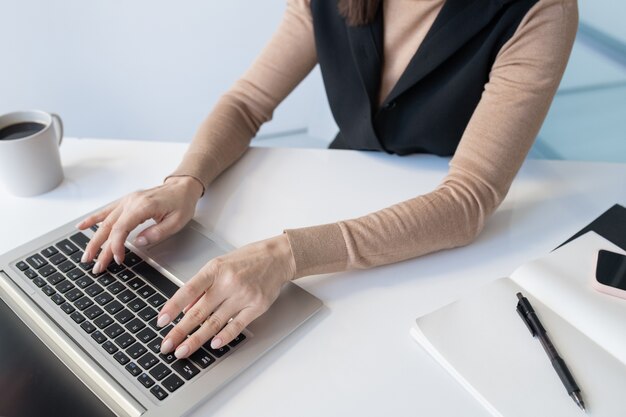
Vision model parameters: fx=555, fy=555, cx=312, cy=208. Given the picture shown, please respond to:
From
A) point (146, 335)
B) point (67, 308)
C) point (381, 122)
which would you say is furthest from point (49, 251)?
point (381, 122)

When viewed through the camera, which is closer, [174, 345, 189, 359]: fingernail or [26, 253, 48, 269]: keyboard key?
[174, 345, 189, 359]: fingernail

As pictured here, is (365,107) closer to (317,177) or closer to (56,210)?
(317,177)

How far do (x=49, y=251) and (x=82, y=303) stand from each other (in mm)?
135

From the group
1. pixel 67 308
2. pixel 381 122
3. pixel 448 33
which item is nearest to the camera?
pixel 67 308

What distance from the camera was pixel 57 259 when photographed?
0.79m

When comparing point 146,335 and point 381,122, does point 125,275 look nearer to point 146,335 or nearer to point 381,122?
point 146,335

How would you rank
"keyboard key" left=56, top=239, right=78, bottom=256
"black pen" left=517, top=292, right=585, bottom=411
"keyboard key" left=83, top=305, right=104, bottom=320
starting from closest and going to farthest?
"black pen" left=517, top=292, right=585, bottom=411
"keyboard key" left=83, top=305, right=104, bottom=320
"keyboard key" left=56, top=239, right=78, bottom=256

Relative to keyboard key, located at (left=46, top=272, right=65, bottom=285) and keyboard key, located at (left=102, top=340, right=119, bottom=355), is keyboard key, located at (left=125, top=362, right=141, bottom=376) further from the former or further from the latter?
keyboard key, located at (left=46, top=272, right=65, bottom=285)

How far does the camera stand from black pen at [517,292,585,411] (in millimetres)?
596

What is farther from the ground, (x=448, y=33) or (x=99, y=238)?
(x=448, y=33)

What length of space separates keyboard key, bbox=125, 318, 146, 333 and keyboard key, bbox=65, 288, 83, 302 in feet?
0.31

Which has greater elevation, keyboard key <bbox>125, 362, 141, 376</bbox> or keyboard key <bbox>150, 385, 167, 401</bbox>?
keyboard key <bbox>125, 362, 141, 376</bbox>

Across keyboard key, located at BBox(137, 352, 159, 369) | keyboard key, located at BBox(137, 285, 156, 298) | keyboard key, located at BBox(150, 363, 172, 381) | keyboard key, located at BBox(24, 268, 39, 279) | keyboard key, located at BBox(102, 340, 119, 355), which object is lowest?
keyboard key, located at BBox(150, 363, 172, 381)

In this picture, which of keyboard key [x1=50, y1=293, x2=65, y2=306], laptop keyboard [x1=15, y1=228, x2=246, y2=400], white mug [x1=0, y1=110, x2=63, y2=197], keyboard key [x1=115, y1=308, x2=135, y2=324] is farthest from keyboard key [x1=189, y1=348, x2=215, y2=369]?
white mug [x1=0, y1=110, x2=63, y2=197]
